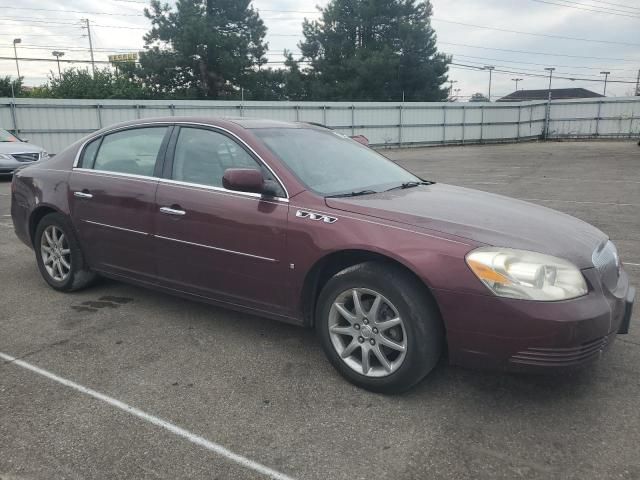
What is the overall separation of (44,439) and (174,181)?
73.0 inches

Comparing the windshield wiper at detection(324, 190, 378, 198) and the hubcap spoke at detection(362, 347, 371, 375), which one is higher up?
the windshield wiper at detection(324, 190, 378, 198)

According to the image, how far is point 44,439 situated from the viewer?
2625 mm

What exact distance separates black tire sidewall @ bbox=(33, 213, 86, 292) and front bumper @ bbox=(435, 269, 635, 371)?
3166mm

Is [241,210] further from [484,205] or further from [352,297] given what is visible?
[484,205]

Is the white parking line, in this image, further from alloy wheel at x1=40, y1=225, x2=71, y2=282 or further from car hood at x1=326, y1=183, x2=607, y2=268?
car hood at x1=326, y1=183, x2=607, y2=268

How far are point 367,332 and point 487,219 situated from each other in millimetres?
926

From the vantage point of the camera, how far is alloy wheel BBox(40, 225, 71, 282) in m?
4.68

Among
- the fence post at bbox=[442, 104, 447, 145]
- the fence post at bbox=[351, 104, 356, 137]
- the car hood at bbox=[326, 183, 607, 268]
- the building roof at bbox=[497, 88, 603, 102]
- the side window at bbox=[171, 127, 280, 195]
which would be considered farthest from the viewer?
the building roof at bbox=[497, 88, 603, 102]

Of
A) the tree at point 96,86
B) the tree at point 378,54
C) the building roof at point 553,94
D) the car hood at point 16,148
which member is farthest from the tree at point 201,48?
the building roof at point 553,94

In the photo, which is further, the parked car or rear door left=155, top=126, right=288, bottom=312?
the parked car

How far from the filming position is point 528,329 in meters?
2.60

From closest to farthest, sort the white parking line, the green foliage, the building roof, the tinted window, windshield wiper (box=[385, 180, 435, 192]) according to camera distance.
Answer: the white parking line < windshield wiper (box=[385, 180, 435, 192]) < the tinted window < the green foliage < the building roof

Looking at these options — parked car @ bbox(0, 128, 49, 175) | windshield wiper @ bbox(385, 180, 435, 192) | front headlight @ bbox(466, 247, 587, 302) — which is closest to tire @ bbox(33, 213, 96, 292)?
windshield wiper @ bbox(385, 180, 435, 192)

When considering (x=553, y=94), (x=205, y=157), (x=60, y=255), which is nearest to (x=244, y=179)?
(x=205, y=157)
